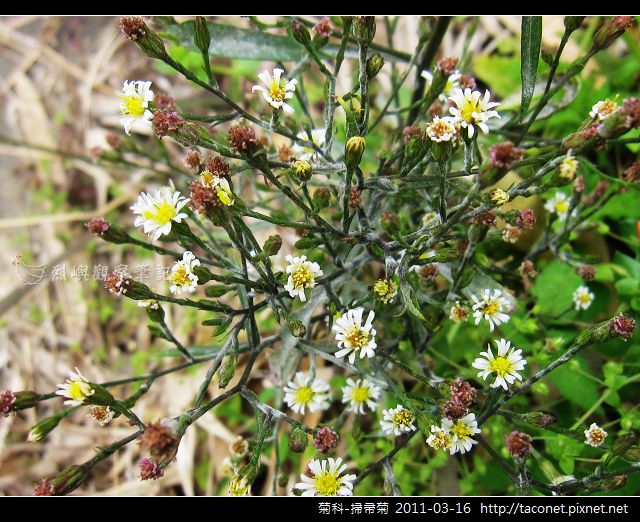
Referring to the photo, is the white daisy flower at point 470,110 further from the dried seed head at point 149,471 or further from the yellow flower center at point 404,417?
the dried seed head at point 149,471

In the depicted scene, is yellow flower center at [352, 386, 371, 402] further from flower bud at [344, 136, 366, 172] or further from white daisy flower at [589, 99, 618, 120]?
white daisy flower at [589, 99, 618, 120]

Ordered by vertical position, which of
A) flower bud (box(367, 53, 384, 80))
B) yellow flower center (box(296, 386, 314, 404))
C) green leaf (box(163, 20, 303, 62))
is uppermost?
green leaf (box(163, 20, 303, 62))

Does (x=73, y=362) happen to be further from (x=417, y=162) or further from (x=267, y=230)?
(x=417, y=162)

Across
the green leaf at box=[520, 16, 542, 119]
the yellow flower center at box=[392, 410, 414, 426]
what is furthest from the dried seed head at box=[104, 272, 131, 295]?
the green leaf at box=[520, 16, 542, 119]

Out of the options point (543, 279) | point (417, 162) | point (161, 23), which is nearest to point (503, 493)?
point (543, 279)

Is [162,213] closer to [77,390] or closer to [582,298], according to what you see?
[77,390]

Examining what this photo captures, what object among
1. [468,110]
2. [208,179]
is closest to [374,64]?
[468,110]
